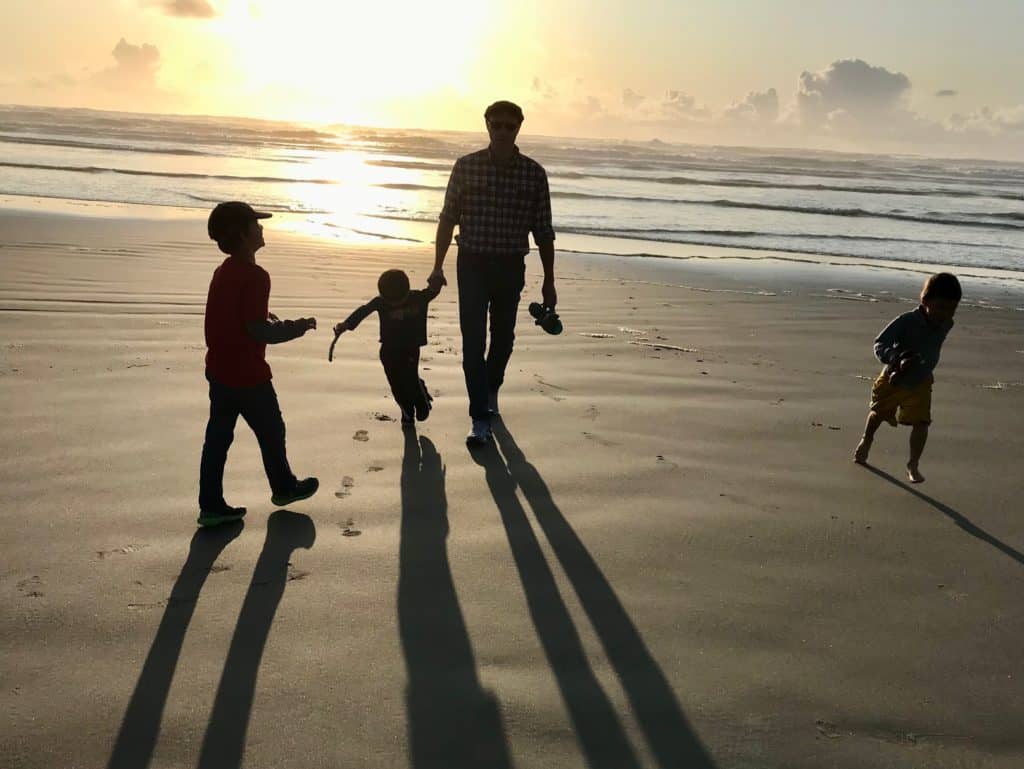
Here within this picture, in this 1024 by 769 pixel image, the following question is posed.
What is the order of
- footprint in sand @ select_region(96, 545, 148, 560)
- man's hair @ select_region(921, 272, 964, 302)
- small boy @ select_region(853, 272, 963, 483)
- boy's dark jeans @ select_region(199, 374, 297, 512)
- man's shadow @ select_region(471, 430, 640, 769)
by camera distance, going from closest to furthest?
man's shadow @ select_region(471, 430, 640, 769) → footprint in sand @ select_region(96, 545, 148, 560) → boy's dark jeans @ select_region(199, 374, 297, 512) → man's hair @ select_region(921, 272, 964, 302) → small boy @ select_region(853, 272, 963, 483)

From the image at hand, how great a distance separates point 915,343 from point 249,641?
3569 mm

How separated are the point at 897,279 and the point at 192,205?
13677mm

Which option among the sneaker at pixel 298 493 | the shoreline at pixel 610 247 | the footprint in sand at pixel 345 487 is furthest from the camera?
the shoreline at pixel 610 247

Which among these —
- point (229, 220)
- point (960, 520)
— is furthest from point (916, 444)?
point (229, 220)

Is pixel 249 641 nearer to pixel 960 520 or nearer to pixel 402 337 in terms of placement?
pixel 402 337

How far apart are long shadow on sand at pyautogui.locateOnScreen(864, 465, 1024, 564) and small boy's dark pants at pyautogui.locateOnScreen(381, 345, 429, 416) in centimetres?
248

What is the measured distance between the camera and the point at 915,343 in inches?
181

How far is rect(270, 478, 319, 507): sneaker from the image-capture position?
3768mm

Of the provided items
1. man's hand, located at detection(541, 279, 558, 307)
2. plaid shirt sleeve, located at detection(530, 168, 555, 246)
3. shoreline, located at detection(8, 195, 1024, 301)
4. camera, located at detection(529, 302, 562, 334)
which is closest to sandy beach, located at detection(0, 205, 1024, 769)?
camera, located at detection(529, 302, 562, 334)

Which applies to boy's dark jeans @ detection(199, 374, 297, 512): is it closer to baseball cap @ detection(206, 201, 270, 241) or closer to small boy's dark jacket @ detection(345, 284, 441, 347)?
baseball cap @ detection(206, 201, 270, 241)

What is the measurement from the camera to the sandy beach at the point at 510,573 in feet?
7.89

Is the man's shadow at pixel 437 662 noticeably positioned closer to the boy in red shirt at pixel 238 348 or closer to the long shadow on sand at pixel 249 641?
the long shadow on sand at pixel 249 641

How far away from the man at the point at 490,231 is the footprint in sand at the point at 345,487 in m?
0.81

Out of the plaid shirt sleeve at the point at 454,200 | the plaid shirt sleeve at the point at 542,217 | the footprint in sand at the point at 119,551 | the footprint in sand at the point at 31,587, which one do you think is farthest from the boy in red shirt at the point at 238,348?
the plaid shirt sleeve at the point at 542,217
